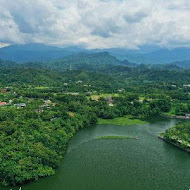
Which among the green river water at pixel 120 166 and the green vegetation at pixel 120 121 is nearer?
the green river water at pixel 120 166

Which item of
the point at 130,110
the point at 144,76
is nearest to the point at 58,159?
the point at 130,110

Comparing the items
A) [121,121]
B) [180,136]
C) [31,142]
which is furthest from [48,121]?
[180,136]

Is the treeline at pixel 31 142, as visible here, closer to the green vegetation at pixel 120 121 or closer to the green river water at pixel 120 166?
the green river water at pixel 120 166

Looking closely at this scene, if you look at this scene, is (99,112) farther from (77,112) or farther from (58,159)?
(58,159)

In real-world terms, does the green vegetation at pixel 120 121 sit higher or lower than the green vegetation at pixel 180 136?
lower

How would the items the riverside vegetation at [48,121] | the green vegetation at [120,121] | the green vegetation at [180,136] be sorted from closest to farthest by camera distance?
the riverside vegetation at [48,121]
the green vegetation at [180,136]
the green vegetation at [120,121]

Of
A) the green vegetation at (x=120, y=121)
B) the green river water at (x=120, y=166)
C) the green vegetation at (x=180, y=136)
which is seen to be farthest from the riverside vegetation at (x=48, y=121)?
the green river water at (x=120, y=166)

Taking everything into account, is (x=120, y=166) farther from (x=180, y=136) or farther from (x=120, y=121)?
(x=120, y=121)

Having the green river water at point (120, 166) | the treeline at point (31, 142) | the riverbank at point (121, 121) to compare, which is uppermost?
the treeline at point (31, 142)
